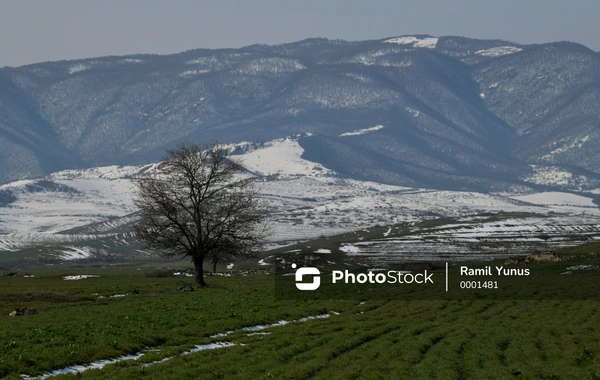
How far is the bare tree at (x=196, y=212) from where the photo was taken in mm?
79688

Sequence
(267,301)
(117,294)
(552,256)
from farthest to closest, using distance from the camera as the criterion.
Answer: (552,256)
(117,294)
(267,301)

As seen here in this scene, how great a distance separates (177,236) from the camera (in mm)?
81375

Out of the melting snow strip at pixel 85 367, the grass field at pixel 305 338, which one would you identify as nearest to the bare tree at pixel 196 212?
the grass field at pixel 305 338

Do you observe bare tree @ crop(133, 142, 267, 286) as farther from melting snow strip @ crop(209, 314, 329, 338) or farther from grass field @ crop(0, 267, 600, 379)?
melting snow strip @ crop(209, 314, 329, 338)

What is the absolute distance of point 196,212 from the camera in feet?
265

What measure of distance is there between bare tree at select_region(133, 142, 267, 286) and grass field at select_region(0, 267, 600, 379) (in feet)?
56.7

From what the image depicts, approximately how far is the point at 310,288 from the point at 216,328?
28.9m

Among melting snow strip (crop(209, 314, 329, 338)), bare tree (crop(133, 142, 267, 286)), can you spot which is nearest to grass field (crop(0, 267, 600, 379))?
melting snow strip (crop(209, 314, 329, 338))

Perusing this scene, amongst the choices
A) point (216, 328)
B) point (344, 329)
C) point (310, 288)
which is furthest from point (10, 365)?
point (310, 288)

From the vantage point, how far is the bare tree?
79.7 meters

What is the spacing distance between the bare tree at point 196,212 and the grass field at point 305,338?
56.7ft

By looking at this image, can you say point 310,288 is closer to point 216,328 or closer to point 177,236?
point 177,236

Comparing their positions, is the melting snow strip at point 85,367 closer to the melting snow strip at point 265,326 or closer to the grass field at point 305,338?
the grass field at point 305,338

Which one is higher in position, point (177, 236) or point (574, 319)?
point (177, 236)
